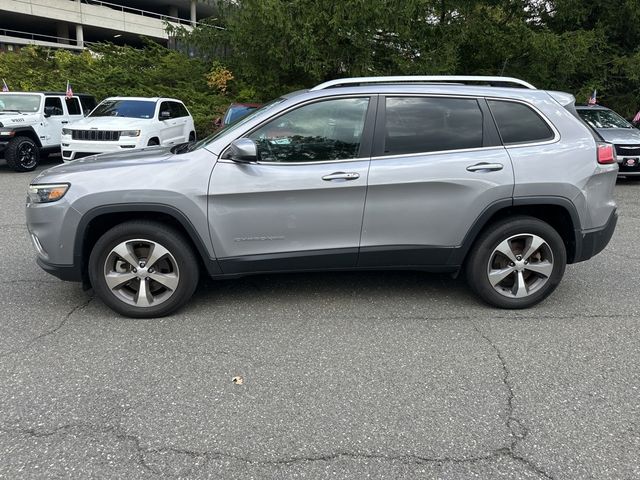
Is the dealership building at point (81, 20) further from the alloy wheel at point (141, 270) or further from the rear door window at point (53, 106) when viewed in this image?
the alloy wheel at point (141, 270)

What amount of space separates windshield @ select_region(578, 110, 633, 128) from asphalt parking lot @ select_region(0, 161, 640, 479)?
7.95m

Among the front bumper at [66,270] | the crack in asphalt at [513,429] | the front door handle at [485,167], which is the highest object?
the front door handle at [485,167]

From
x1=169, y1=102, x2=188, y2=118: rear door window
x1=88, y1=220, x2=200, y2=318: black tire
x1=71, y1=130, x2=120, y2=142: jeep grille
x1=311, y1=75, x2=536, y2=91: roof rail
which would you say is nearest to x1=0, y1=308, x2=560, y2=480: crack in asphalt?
x1=88, y1=220, x2=200, y2=318: black tire

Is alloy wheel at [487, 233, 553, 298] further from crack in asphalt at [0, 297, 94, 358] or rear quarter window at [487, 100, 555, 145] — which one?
crack in asphalt at [0, 297, 94, 358]

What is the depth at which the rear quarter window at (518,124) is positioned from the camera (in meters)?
4.04

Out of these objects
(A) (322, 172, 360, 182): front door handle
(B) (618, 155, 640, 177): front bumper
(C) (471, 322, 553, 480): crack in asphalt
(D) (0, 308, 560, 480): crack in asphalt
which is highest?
(A) (322, 172, 360, 182): front door handle

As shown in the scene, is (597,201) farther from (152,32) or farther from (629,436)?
(152,32)

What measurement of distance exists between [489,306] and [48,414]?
10.9 feet

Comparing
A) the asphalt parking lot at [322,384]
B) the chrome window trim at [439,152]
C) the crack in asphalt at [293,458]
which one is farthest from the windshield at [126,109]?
the crack in asphalt at [293,458]

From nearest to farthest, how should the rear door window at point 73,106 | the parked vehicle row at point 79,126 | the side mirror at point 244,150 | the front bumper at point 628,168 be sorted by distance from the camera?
the side mirror at point 244,150, the front bumper at point 628,168, the parked vehicle row at point 79,126, the rear door window at point 73,106

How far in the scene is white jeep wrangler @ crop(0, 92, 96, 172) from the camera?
11.9 meters

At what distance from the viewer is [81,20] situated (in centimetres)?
4056

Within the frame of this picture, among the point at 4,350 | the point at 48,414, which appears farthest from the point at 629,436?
the point at 4,350

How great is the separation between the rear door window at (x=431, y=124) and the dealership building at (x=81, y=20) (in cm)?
3580
